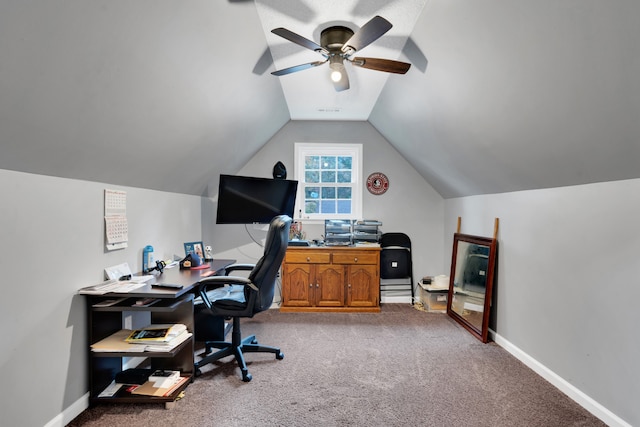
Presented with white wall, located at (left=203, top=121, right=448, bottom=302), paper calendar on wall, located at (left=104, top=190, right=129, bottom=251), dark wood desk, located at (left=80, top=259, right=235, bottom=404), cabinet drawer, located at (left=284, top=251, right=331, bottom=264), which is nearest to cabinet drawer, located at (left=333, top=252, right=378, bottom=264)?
cabinet drawer, located at (left=284, top=251, right=331, bottom=264)

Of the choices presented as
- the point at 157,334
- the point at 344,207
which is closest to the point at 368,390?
the point at 157,334

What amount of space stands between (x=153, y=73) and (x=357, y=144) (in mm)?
3125

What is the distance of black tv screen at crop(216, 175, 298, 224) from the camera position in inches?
140

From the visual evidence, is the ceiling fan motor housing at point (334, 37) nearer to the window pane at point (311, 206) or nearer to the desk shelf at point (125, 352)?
the desk shelf at point (125, 352)

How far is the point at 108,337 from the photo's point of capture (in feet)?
7.20

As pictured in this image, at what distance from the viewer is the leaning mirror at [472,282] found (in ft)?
10.3

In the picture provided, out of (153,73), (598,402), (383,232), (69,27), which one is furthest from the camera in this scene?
(383,232)

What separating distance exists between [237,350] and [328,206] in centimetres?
253

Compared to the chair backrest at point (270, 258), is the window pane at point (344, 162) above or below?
above

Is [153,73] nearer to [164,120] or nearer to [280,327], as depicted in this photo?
[164,120]

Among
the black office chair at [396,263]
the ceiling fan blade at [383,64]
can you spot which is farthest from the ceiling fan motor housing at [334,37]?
the black office chair at [396,263]

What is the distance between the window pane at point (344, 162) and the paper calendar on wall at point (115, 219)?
289cm

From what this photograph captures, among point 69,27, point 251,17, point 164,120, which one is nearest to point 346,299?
point 164,120

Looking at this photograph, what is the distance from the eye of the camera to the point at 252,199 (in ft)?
12.4
